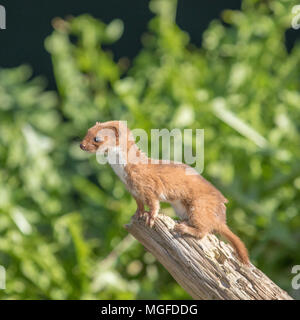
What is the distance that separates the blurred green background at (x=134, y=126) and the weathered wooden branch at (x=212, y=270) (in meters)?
0.81

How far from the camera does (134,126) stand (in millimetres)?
1950

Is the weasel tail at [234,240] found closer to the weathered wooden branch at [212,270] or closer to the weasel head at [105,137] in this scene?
the weathered wooden branch at [212,270]

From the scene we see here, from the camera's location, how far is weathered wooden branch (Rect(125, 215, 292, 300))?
90cm

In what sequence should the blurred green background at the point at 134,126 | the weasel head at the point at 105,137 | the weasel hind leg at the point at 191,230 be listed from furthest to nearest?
1. the blurred green background at the point at 134,126
2. the weasel hind leg at the point at 191,230
3. the weasel head at the point at 105,137

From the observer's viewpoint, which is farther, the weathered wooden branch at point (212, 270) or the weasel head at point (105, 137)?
the weathered wooden branch at point (212, 270)

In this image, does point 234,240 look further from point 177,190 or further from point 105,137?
point 105,137

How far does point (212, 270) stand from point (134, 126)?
1092 mm

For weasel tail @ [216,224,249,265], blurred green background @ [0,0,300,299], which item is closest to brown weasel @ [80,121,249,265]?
weasel tail @ [216,224,249,265]

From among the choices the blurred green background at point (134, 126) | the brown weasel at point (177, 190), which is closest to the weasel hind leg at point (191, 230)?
the brown weasel at point (177, 190)

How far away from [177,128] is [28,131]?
586 millimetres

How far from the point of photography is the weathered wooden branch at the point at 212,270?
901 millimetres

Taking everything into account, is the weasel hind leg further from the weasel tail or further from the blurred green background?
the blurred green background

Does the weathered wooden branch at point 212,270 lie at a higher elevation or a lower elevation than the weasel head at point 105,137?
lower
